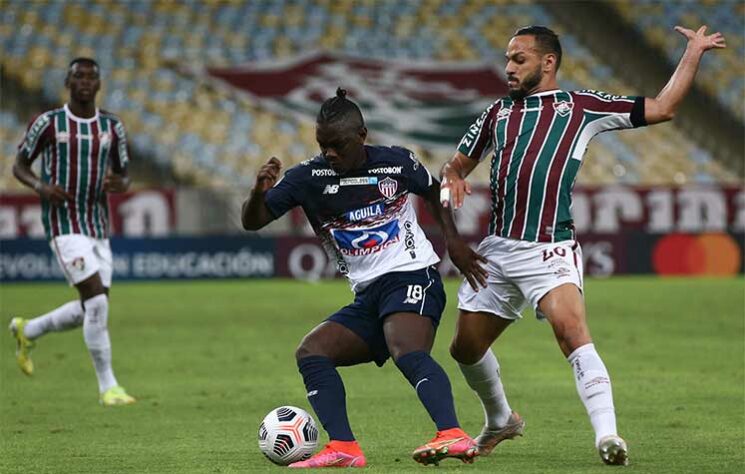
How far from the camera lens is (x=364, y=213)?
672cm

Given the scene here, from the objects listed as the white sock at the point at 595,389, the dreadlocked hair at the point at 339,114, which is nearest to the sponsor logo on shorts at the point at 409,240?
the dreadlocked hair at the point at 339,114

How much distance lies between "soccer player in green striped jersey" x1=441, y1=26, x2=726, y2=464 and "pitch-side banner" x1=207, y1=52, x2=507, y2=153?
22079mm

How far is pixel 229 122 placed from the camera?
93.0 feet

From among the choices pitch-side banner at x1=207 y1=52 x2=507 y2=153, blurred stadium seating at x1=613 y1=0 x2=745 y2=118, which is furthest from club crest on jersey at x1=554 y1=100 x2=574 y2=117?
blurred stadium seating at x1=613 y1=0 x2=745 y2=118

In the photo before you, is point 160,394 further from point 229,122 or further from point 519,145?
point 229,122

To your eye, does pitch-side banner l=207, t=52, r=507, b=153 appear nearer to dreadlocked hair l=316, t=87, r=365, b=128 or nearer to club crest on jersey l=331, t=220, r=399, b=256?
club crest on jersey l=331, t=220, r=399, b=256

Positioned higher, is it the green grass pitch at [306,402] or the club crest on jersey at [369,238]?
the club crest on jersey at [369,238]

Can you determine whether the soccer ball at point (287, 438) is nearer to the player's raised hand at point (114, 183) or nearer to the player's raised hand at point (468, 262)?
the player's raised hand at point (468, 262)

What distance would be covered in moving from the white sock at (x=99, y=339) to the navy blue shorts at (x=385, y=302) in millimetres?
3551

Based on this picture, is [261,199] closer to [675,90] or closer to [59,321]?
[675,90]

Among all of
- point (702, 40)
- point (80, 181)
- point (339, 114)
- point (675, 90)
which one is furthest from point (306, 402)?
point (702, 40)

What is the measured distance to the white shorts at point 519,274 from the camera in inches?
259

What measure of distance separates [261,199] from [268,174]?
0.29 metres

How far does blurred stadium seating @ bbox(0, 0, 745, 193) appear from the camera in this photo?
2762cm
